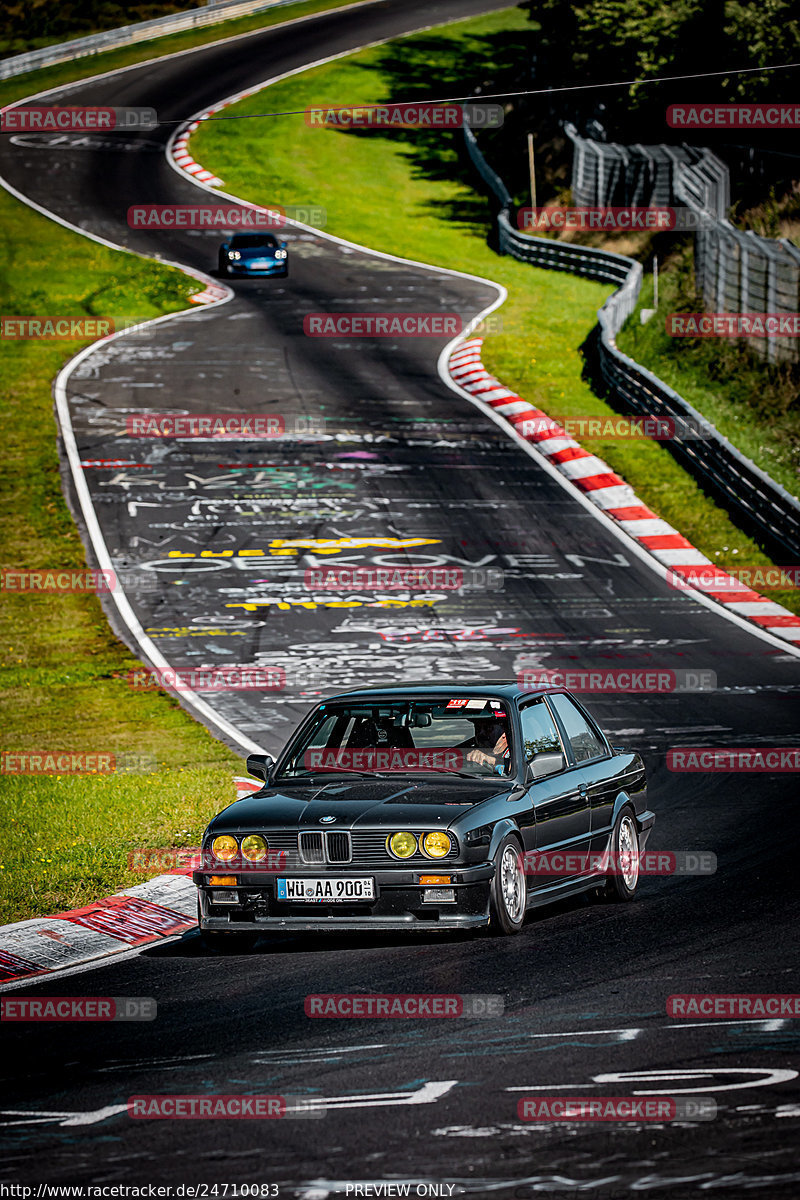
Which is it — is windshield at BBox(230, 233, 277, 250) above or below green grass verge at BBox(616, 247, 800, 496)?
above

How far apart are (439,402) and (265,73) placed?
42.6 meters

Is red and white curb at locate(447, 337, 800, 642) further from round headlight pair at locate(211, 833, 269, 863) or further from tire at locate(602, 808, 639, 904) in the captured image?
round headlight pair at locate(211, 833, 269, 863)

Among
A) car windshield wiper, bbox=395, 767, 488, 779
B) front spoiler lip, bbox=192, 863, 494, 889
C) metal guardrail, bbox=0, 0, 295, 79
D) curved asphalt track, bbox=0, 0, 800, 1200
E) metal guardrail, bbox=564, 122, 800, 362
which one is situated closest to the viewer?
curved asphalt track, bbox=0, 0, 800, 1200

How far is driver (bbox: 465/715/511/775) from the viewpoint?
9.44 m

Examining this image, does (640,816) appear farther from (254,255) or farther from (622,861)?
(254,255)

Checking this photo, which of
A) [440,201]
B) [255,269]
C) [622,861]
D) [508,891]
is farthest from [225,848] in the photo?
[440,201]

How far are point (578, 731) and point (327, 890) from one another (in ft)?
8.49

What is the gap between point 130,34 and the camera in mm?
77000

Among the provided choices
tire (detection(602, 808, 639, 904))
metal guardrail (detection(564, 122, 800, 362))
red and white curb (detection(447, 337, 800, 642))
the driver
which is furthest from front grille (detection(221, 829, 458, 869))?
metal guardrail (detection(564, 122, 800, 362))

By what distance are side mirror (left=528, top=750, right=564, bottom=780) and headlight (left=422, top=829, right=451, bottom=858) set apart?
3.83ft

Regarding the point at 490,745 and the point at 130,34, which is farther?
the point at 130,34

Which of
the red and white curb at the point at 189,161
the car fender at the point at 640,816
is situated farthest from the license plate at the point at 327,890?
the red and white curb at the point at 189,161

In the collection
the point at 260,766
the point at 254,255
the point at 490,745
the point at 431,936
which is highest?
the point at 490,745

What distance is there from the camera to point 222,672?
18.9m
